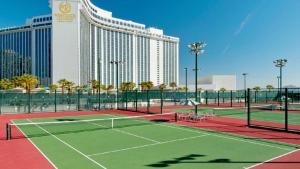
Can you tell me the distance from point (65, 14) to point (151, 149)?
127 metres

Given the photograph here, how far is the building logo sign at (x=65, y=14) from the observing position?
126762 millimetres

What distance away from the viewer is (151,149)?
12.8 meters

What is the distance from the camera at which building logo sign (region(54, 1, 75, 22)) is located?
4991 inches

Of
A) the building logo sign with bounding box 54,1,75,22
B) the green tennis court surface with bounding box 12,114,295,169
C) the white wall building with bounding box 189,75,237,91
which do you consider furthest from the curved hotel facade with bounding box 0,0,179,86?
the green tennis court surface with bounding box 12,114,295,169

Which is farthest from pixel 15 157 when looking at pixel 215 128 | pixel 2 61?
pixel 2 61

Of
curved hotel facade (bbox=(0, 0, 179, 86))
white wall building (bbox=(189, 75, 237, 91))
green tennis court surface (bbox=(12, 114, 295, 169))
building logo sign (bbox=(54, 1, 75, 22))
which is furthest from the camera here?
white wall building (bbox=(189, 75, 237, 91))

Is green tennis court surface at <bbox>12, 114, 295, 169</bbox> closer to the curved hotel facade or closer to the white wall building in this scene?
the curved hotel facade

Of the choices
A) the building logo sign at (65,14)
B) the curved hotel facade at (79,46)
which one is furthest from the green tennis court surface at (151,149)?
the building logo sign at (65,14)

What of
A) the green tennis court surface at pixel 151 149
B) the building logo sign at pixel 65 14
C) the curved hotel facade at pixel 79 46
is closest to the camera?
the green tennis court surface at pixel 151 149

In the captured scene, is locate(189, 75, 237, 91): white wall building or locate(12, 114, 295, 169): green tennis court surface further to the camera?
locate(189, 75, 237, 91): white wall building

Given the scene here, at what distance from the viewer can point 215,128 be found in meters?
19.2

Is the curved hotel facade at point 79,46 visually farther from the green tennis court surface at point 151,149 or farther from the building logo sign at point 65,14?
the green tennis court surface at point 151,149

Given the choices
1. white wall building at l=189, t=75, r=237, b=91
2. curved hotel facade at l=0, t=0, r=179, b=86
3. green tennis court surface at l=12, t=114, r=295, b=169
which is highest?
curved hotel facade at l=0, t=0, r=179, b=86

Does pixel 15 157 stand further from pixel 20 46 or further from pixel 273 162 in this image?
pixel 20 46
